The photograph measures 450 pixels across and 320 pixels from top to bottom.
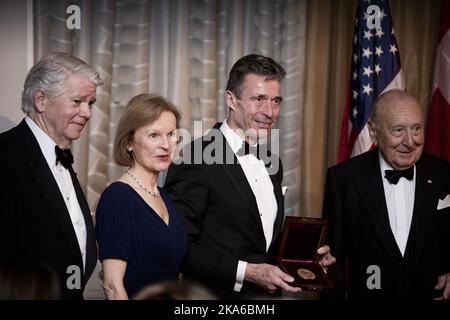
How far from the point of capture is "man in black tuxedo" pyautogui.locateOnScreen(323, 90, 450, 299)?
3.44 metres

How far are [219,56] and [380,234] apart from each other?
63.0 inches

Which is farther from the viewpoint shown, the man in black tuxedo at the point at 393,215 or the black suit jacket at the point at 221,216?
the man in black tuxedo at the point at 393,215

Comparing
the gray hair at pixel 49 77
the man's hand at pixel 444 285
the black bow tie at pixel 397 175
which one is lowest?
the man's hand at pixel 444 285

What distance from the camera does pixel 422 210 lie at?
3.47 m

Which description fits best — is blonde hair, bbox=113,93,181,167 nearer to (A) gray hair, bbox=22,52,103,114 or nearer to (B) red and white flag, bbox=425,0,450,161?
(A) gray hair, bbox=22,52,103,114

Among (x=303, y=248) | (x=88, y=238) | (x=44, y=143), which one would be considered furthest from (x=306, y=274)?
(x=44, y=143)

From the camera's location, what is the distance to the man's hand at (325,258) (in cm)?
327

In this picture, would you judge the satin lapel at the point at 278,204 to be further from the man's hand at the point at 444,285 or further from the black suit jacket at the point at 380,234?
the man's hand at the point at 444,285

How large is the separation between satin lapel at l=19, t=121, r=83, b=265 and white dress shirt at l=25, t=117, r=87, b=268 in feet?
0.12

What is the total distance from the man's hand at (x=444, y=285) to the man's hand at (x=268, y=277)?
2.70ft

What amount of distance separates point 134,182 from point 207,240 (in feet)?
1.74

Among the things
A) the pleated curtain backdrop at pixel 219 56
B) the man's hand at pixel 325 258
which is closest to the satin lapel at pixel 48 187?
the man's hand at pixel 325 258

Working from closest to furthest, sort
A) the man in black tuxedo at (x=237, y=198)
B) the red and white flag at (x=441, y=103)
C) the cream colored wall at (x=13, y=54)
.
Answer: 1. the man in black tuxedo at (x=237, y=198)
2. the cream colored wall at (x=13, y=54)
3. the red and white flag at (x=441, y=103)

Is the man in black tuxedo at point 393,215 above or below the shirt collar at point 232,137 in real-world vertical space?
below
